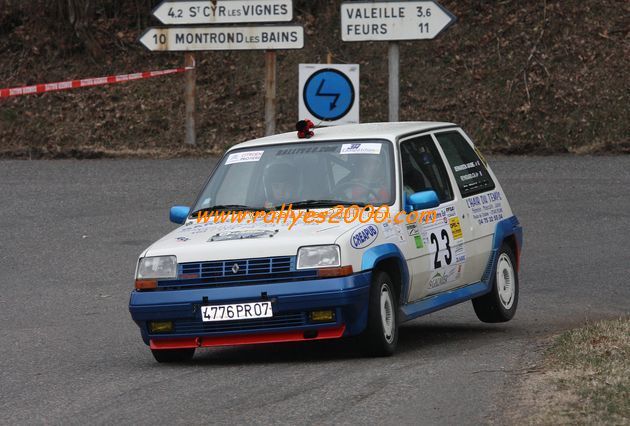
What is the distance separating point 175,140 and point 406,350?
57.8 feet

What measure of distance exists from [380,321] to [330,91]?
6.42 metres

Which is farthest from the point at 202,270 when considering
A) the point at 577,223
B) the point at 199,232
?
the point at 577,223

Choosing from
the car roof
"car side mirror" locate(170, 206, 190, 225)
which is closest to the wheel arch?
the car roof

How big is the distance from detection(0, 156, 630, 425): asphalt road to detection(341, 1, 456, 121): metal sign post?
2.96m

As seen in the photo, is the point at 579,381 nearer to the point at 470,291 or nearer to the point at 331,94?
the point at 470,291

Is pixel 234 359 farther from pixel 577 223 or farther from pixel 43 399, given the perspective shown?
pixel 577 223

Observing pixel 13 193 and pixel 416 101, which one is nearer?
pixel 13 193

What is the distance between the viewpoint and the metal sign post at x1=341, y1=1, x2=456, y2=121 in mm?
17250

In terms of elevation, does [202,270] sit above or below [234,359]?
above

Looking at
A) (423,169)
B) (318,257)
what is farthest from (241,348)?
(423,169)

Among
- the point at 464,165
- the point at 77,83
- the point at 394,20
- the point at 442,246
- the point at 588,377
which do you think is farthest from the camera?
the point at 77,83

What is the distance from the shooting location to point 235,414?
24.5ft

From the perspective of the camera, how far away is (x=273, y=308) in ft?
29.9

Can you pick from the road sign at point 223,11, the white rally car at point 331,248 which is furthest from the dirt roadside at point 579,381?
the road sign at point 223,11
